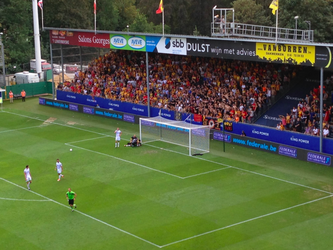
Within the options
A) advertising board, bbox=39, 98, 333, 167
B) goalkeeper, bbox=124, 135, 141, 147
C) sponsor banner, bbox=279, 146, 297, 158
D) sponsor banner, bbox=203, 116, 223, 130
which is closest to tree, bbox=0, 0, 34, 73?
advertising board, bbox=39, 98, 333, 167

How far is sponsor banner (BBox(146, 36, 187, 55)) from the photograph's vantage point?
139 feet

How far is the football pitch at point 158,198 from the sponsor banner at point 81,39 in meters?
11.2

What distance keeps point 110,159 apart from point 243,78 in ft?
44.0

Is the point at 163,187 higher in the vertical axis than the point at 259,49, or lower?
lower

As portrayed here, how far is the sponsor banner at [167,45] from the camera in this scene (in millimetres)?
42438

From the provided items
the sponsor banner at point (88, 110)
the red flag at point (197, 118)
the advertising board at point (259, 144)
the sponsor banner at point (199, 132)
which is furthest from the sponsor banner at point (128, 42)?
the sponsor banner at point (199, 132)

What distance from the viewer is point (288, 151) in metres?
35.4

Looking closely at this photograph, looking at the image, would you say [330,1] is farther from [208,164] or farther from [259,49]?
[208,164]

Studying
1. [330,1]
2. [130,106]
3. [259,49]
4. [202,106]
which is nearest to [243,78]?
[202,106]

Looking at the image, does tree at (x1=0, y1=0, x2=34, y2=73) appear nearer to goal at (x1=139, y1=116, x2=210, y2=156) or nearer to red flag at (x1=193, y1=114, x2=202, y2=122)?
goal at (x1=139, y1=116, x2=210, y2=156)

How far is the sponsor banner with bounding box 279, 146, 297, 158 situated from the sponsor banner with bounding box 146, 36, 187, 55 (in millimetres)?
11302

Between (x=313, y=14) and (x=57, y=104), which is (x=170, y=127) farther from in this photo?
(x=313, y=14)

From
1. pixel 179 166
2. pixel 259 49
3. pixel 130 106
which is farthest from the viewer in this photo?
pixel 130 106

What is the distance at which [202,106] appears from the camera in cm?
4288
